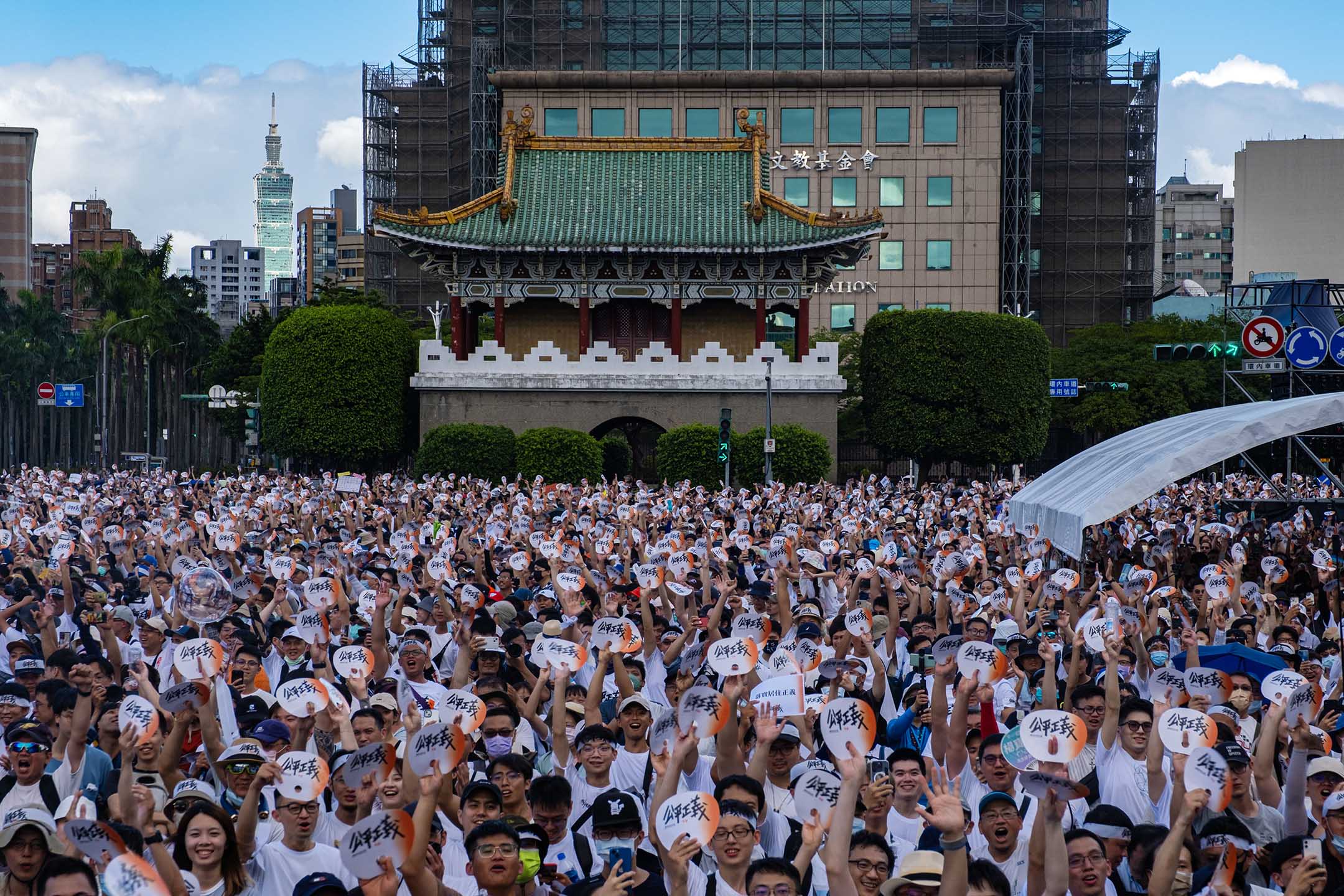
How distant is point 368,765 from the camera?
662cm

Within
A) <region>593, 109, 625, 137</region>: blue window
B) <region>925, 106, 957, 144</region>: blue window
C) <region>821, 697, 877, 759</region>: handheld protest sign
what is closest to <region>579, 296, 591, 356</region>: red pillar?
<region>593, 109, 625, 137</region>: blue window

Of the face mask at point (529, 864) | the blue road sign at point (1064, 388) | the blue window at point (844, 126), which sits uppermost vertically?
the blue window at point (844, 126)

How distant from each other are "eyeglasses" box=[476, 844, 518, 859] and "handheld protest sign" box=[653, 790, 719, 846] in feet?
2.02

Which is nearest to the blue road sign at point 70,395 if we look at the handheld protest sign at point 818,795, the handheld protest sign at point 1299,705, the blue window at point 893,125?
the blue window at point 893,125

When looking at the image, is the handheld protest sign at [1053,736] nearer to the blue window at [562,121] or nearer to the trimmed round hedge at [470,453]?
the trimmed round hedge at [470,453]

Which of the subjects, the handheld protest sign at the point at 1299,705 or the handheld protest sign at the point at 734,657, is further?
the handheld protest sign at the point at 734,657

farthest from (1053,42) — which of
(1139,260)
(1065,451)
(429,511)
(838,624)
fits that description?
(838,624)

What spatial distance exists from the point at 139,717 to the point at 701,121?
61.7 metres

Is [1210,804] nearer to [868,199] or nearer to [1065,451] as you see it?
[1065,451]

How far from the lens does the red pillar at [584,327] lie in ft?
139

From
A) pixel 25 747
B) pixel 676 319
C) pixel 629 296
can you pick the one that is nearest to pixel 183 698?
pixel 25 747

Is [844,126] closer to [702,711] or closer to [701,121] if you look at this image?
[701,121]

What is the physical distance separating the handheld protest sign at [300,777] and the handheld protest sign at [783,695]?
2030mm

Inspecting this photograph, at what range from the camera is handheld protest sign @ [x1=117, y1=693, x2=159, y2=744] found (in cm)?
698
